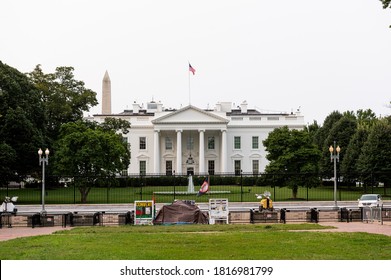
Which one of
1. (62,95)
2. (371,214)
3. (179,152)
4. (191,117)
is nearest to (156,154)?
(179,152)

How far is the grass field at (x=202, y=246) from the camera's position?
14.8 meters

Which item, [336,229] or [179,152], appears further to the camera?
[179,152]

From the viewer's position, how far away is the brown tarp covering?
26938 mm

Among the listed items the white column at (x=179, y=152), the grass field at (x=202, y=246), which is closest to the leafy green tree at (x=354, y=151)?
the white column at (x=179, y=152)

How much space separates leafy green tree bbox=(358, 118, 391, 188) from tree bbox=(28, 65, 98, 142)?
1283 inches

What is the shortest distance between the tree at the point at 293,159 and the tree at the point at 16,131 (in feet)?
67.9

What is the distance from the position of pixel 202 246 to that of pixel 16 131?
1419 inches

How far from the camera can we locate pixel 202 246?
1698 cm

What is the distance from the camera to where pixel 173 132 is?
94062mm

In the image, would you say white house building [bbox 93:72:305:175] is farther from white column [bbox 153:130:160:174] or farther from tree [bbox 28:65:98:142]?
tree [bbox 28:65:98:142]

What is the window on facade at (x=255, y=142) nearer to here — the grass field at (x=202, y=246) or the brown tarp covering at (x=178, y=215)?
the brown tarp covering at (x=178, y=215)

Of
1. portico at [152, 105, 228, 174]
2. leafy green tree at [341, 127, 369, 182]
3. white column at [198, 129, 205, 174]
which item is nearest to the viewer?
leafy green tree at [341, 127, 369, 182]

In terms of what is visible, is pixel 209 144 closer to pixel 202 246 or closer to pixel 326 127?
pixel 326 127

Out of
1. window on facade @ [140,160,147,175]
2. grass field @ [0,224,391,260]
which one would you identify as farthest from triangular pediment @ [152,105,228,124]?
grass field @ [0,224,391,260]
